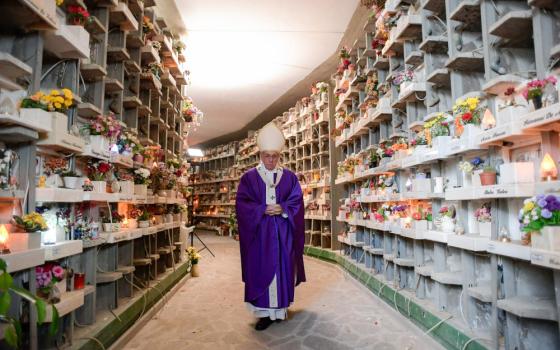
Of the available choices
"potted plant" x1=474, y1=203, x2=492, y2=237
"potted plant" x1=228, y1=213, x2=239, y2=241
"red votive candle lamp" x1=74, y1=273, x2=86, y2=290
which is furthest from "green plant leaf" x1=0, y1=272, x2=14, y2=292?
"potted plant" x1=228, y1=213, x2=239, y2=241

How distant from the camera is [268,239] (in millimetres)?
3941

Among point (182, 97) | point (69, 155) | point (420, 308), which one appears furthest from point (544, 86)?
point (182, 97)

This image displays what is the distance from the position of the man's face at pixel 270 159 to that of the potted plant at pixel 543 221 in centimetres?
261

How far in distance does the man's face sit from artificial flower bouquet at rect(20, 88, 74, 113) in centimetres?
212

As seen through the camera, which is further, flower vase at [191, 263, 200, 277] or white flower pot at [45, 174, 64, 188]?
flower vase at [191, 263, 200, 277]

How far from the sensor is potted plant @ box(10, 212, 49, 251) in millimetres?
2094

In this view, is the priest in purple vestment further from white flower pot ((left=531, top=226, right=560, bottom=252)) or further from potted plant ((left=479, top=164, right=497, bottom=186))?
white flower pot ((left=531, top=226, right=560, bottom=252))

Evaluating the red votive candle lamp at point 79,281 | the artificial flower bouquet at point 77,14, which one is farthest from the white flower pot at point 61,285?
the artificial flower bouquet at point 77,14

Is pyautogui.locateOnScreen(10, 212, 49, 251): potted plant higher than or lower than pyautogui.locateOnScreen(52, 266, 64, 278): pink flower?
higher

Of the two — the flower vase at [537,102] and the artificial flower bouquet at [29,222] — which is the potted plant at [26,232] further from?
the flower vase at [537,102]

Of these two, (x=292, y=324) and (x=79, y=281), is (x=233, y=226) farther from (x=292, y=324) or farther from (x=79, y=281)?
(x=79, y=281)

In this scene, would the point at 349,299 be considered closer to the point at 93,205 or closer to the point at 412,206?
the point at 412,206

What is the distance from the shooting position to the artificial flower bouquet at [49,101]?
223 cm

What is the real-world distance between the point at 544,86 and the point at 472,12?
3.77ft
